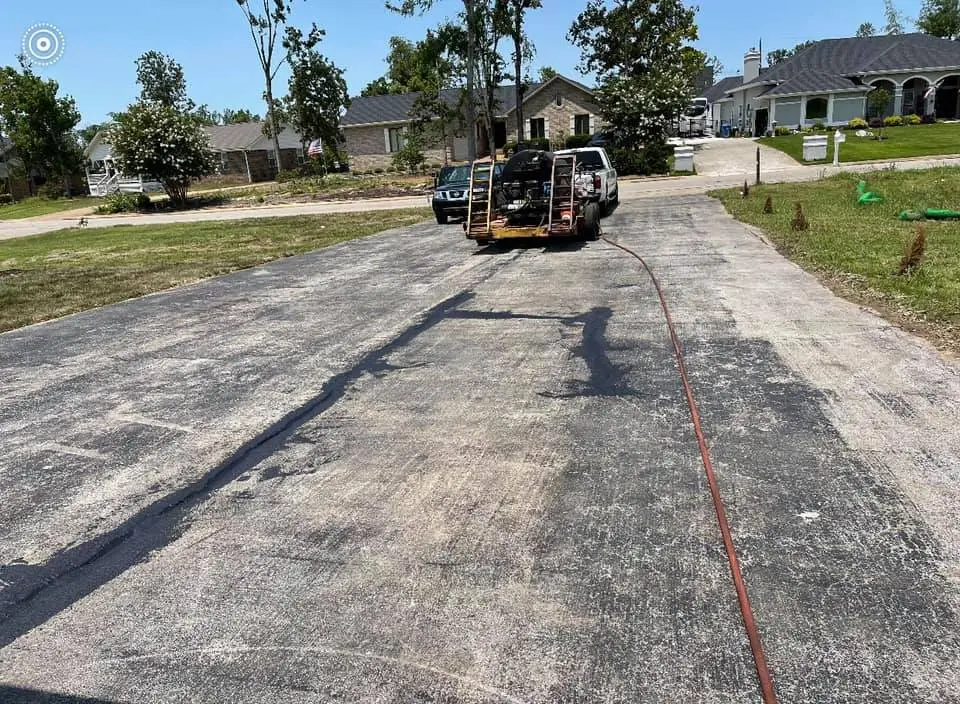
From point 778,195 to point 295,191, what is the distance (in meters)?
27.0

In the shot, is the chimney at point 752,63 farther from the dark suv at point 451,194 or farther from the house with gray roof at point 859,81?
the dark suv at point 451,194

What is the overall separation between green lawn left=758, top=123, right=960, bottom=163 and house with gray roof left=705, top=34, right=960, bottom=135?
364 cm

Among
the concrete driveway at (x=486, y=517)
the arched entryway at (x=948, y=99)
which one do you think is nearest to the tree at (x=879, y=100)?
the arched entryway at (x=948, y=99)

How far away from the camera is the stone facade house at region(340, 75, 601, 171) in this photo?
45906mm

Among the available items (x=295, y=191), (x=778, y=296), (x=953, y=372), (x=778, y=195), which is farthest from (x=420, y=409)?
(x=295, y=191)

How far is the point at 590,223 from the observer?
42.9ft

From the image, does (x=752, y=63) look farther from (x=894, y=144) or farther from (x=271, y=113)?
(x=271, y=113)

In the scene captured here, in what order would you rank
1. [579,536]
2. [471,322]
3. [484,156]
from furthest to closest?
[484,156]
[471,322]
[579,536]

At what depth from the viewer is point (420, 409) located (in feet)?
16.6

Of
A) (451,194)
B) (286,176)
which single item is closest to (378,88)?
(286,176)

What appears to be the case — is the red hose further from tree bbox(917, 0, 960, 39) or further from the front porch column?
tree bbox(917, 0, 960, 39)

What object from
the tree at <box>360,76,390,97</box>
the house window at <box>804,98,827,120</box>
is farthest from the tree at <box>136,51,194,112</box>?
the house window at <box>804,98,827,120</box>

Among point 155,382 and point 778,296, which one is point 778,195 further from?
point 155,382

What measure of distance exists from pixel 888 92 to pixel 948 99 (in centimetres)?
511
